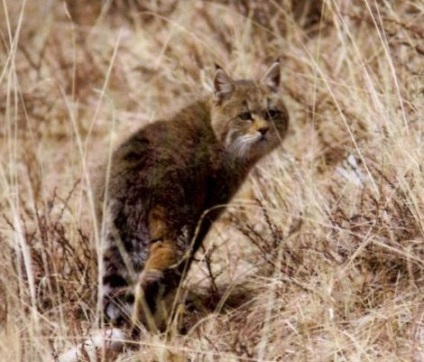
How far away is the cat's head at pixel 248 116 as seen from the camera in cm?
530

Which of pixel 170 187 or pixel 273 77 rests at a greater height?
pixel 273 77

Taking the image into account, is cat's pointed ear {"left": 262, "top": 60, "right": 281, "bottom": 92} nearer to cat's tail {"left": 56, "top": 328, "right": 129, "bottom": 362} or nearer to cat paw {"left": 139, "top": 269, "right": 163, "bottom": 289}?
cat paw {"left": 139, "top": 269, "right": 163, "bottom": 289}

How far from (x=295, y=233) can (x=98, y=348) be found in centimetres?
80

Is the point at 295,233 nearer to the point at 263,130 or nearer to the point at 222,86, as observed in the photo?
the point at 263,130

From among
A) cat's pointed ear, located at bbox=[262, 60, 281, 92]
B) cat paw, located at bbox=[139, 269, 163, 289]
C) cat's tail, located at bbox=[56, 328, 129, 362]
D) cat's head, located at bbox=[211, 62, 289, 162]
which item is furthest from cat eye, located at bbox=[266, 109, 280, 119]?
cat's tail, located at bbox=[56, 328, 129, 362]

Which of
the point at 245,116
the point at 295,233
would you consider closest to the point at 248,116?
the point at 245,116

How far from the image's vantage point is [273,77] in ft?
18.1

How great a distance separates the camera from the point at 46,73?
8.20 m

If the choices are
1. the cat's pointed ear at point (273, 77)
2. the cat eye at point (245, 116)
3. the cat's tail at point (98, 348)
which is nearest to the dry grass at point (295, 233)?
the cat's tail at point (98, 348)

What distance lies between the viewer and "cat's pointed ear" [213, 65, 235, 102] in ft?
17.7

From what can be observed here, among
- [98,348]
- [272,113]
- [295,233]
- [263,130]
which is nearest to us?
[98,348]

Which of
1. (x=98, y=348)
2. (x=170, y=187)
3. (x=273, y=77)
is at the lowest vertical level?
(x=98, y=348)

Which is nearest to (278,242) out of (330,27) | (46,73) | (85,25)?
(330,27)

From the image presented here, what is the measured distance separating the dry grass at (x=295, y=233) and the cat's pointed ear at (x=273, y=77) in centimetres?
15
